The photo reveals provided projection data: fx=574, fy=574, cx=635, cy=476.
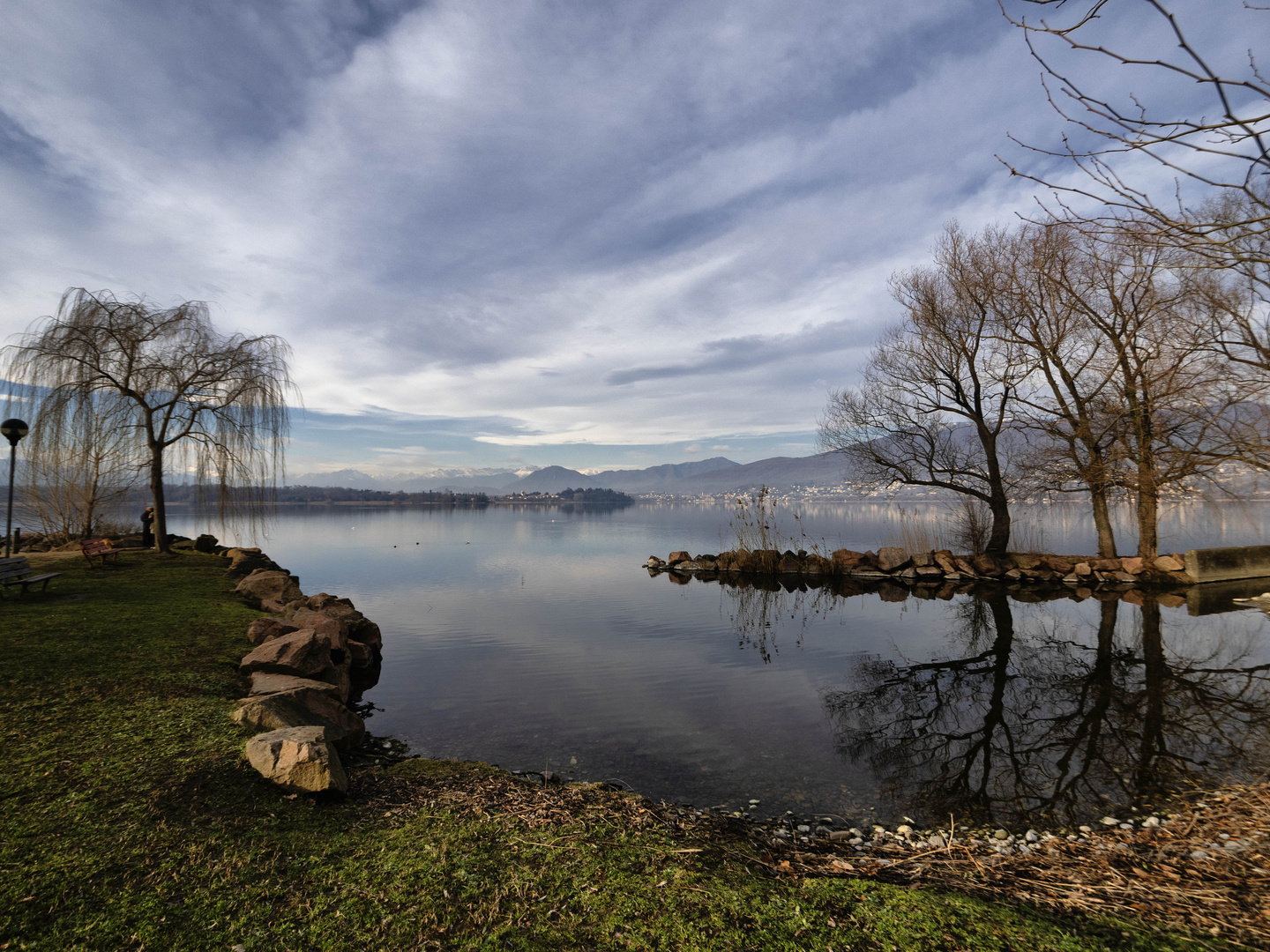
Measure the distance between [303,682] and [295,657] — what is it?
3.16 ft

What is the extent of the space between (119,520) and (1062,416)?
37.8 m

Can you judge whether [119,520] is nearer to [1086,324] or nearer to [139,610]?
[139,610]

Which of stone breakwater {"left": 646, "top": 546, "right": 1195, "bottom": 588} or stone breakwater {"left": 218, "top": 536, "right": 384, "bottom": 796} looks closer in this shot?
stone breakwater {"left": 218, "top": 536, "right": 384, "bottom": 796}

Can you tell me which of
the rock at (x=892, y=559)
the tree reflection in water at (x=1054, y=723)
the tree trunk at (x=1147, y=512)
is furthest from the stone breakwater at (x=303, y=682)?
the tree trunk at (x=1147, y=512)

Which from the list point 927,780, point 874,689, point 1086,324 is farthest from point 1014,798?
point 1086,324

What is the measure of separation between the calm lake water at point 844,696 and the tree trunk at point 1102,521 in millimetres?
2835

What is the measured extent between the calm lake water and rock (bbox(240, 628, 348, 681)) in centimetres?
116

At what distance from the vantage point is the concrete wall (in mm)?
18906

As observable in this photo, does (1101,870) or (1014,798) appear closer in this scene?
(1101,870)

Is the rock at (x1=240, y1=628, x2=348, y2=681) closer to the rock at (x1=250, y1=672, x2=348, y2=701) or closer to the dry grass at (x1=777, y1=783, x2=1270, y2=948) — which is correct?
the rock at (x1=250, y1=672, x2=348, y2=701)

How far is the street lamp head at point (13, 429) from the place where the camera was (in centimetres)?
1409

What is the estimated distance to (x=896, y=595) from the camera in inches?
752

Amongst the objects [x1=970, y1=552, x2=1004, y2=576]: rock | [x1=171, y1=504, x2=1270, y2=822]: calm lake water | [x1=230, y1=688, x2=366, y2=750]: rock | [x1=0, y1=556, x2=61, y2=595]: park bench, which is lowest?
[x1=171, y1=504, x2=1270, y2=822]: calm lake water

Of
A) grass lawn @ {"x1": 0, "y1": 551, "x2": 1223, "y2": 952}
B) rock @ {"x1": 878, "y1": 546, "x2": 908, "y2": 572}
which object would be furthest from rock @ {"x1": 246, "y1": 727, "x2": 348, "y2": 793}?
rock @ {"x1": 878, "y1": 546, "x2": 908, "y2": 572}
